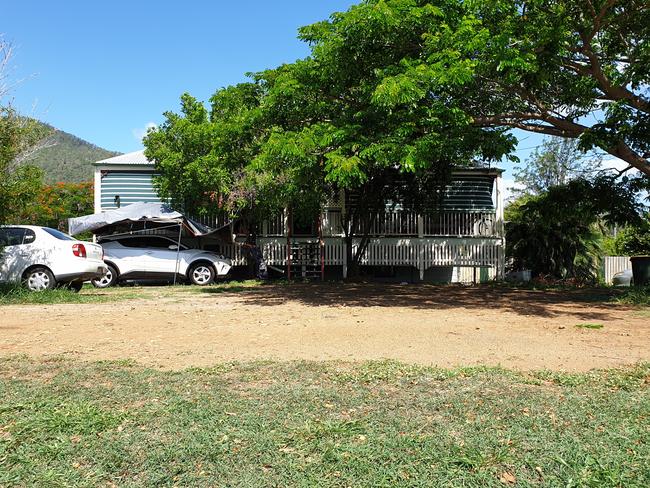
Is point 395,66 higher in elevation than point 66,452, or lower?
higher

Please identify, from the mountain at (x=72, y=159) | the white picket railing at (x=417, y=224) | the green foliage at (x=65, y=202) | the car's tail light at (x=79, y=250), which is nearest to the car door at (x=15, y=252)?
the car's tail light at (x=79, y=250)

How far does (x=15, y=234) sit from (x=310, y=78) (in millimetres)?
6590

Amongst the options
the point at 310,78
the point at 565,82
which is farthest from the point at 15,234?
the point at 565,82

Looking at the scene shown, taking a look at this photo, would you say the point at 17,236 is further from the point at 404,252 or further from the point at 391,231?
the point at 404,252

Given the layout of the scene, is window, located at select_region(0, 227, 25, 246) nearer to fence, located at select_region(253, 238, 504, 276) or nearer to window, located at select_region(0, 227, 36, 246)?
window, located at select_region(0, 227, 36, 246)

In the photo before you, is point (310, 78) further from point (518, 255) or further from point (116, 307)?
point (518, 255)

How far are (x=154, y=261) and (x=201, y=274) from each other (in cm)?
128

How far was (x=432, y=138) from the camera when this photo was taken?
9375mm

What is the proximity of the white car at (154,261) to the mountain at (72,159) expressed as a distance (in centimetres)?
Answer: 3135

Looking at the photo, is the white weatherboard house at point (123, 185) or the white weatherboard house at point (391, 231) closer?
the white weatherboard house at point (391, 231)

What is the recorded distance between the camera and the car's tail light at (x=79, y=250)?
37.3 feet

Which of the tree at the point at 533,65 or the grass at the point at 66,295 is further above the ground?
the tree at the point at 533,65

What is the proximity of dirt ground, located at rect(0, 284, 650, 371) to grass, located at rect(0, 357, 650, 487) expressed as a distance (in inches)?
29.2

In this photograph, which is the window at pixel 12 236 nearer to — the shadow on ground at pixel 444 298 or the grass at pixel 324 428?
the shadow on ground at pixel 444 298
